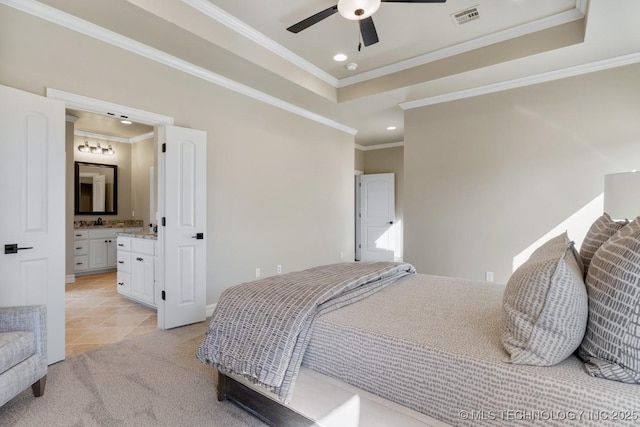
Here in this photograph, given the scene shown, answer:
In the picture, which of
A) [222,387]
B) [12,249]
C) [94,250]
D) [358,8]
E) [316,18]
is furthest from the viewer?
[94,250]

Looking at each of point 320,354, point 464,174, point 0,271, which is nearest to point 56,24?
point 0,271

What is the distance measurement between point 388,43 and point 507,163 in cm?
200

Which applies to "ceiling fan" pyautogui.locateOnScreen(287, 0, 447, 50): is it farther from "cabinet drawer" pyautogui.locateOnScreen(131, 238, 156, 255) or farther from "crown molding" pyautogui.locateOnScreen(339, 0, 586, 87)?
"cabinet drawer" pyautogui.locateOnScreen(131, 238, 156, 255)

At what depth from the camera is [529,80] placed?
361 centimetres

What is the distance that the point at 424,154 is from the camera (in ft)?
14.5

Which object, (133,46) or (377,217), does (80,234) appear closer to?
(133,46)

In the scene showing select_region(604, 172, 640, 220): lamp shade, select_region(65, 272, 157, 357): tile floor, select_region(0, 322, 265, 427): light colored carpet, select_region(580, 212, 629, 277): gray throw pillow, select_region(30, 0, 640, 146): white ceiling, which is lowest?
select_region(65, 272, 157, 357): tile floor

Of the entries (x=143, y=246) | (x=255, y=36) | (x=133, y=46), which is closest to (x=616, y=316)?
(x=255, y=36)

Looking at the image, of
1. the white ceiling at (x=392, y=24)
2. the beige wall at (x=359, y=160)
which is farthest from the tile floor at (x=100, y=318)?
the beige wall at (x=359, y=160)

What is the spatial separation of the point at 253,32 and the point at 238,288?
103 inches

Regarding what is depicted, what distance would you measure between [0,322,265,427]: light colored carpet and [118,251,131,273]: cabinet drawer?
1.61 m

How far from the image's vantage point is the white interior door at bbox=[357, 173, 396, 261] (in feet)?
22.5

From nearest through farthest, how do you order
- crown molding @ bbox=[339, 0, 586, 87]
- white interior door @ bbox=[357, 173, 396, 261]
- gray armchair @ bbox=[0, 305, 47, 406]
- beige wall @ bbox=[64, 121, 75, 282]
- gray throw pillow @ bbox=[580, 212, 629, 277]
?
1. gray throw pillow @ bbox=[580, 212, 629, 277]
2. gray armchair @ bbox=[0, 305, 47, 406]
3. crown molding @ bbox=[339, 0, 586, 87]
4. beige wall @ bbox=[64, 121, 75, 282]
5. white interior door @ bbox=[357, 173, 396, 261]

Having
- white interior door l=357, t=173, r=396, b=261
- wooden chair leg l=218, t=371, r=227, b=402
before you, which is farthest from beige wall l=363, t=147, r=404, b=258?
wooden chair leg l=218, t=371, r=227, b=402
